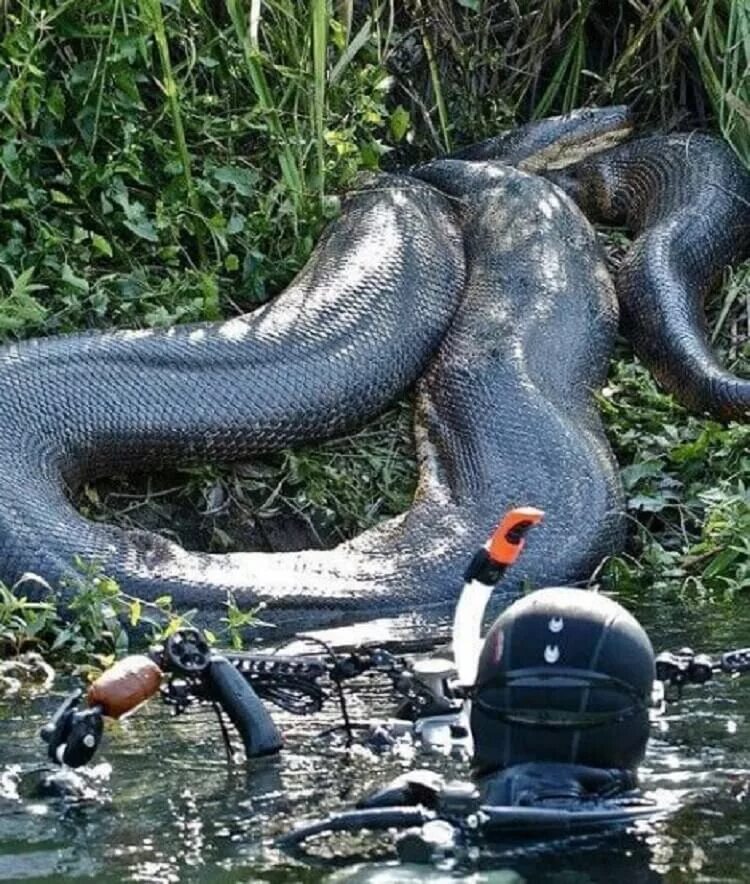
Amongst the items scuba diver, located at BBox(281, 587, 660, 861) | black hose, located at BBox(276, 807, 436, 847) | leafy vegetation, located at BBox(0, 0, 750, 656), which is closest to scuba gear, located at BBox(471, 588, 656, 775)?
scuba diver, located at BBox(281, 587, 660, 861)

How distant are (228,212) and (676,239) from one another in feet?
7.54

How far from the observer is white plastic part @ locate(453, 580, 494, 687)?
200 inches

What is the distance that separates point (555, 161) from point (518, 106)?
0.35 m

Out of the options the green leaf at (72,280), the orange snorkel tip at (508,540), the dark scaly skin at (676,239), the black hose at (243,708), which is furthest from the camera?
the dark scaly skin at (676,239)

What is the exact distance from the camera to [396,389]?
369 inches

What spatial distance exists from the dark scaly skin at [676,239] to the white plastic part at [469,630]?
4.56m

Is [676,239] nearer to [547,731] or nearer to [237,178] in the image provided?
[237,178]

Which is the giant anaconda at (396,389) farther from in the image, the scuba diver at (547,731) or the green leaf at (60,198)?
the scuba diver at (547,731)

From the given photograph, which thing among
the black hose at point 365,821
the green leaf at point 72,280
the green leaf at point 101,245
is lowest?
the black hose at point 365,821

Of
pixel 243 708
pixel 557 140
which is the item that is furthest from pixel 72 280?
pixel 243 708

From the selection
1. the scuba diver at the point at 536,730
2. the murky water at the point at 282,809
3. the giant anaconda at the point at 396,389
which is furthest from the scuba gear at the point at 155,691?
the giant anaconda at the point at 396,389

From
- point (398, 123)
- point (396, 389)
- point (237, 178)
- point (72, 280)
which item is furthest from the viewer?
point (398, 123)

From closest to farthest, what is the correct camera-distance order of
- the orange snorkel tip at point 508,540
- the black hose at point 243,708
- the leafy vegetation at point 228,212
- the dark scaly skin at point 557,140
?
the orange snorkel tip at point 508,540 < the black hose at point 243,708 < the leafy vegetation at point 228,212 < the dark scaly skin at point 557,140

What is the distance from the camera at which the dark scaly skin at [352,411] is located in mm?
8062
